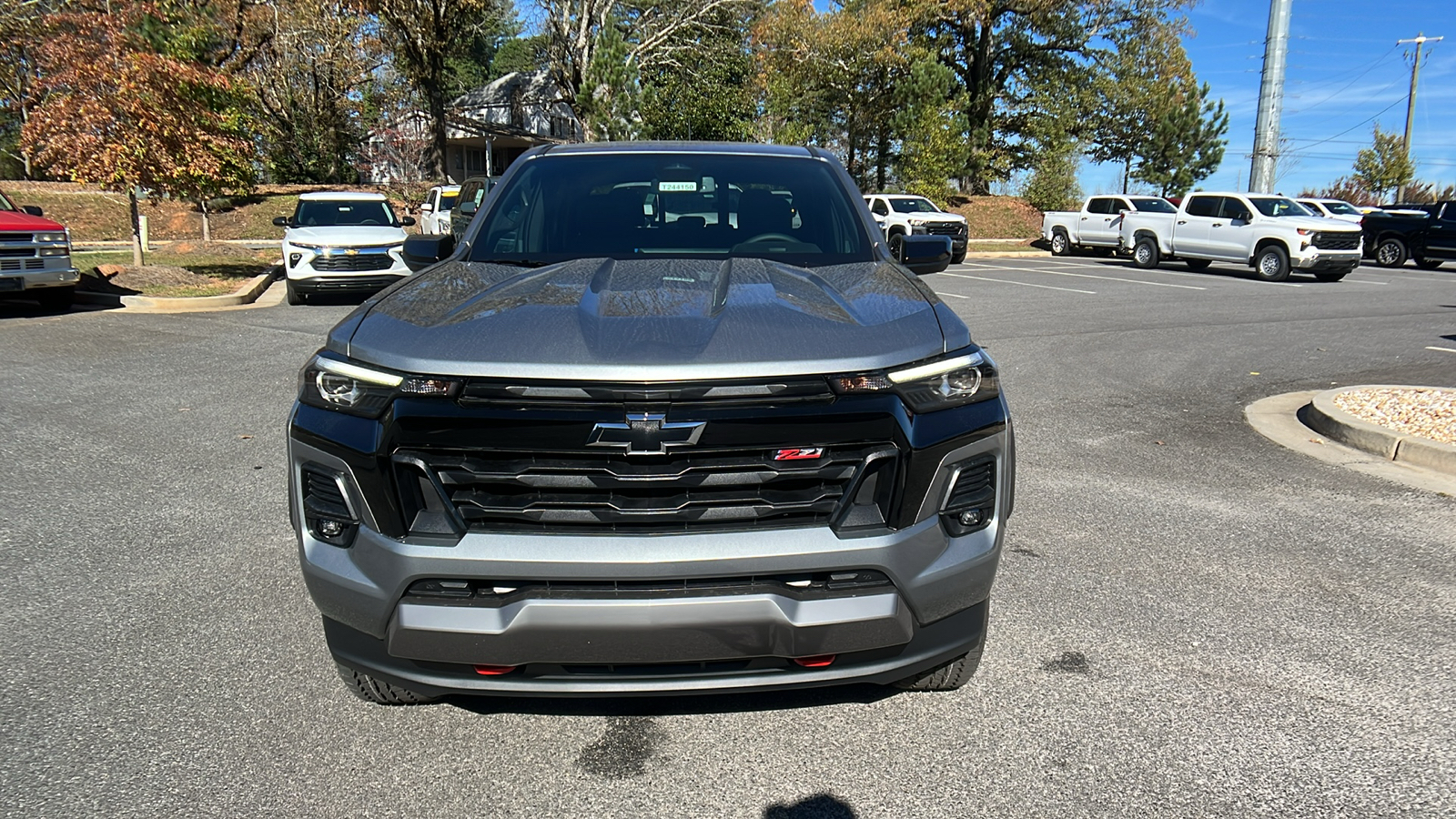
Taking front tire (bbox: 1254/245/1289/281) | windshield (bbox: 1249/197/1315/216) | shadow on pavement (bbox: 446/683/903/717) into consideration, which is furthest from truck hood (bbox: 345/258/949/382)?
windshield (bbox: 1249/197/1315/216)

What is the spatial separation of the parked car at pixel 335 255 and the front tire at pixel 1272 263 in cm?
1826

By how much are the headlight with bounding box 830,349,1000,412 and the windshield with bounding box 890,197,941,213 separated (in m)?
25.5

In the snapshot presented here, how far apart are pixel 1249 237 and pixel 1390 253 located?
7.70 metres

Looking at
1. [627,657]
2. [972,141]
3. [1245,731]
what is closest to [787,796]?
[627,657]

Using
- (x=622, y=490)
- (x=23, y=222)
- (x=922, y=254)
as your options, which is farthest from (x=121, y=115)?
(x=622, y=490)

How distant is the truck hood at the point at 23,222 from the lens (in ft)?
39.9

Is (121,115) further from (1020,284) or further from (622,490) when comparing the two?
(1020,284)

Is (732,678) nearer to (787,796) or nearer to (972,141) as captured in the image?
(787,796)

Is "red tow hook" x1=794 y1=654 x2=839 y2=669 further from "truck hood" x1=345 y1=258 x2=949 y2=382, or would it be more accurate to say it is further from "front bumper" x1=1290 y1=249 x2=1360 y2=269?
"front bumper" x1=1290 y1=249 x2=1360 y2=269

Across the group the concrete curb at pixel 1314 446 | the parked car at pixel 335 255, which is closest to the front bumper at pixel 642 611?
the concrete curb at pixel 1314 446

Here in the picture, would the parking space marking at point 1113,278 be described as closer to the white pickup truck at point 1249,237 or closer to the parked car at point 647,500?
the white pickup truck at point 1249,237

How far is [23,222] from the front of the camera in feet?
40.5

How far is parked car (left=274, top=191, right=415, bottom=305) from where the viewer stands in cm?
1397

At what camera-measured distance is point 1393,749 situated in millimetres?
2973
